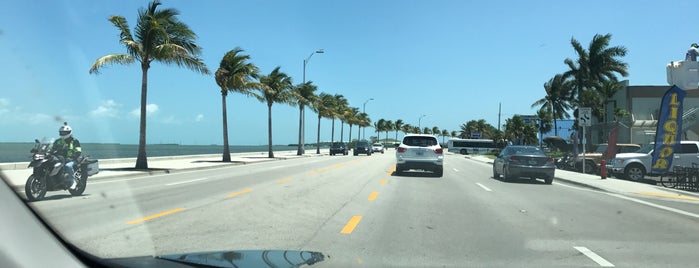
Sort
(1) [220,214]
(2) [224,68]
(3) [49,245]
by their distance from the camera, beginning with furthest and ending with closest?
(2) [224,68]
(1) [220,214]
(3) [49,245]

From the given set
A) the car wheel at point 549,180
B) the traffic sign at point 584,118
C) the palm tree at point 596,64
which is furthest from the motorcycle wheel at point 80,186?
the palm tree at point 596,64

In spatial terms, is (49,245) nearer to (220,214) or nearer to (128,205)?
(220,214)

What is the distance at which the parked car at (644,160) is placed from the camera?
21922 mm

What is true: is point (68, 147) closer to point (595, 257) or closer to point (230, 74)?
point (595, 257)

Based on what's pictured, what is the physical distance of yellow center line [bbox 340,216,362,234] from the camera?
8.47 metres

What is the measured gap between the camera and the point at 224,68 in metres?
35.9

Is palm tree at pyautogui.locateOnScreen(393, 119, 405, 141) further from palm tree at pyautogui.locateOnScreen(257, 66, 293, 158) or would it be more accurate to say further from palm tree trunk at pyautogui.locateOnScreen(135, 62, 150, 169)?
palm tree trunk at pyautogui.locateOnScreen(135, 62, 150, 169)

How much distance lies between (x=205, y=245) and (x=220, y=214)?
10.4ft

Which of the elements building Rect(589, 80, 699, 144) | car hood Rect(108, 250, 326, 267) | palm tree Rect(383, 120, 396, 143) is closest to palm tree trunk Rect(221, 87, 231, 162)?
car hood Rect(108, 250, 326, 267)

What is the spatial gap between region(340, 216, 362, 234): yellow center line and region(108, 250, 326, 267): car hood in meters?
2.39

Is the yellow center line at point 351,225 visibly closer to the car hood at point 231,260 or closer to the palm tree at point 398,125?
the car hood at point 231,260

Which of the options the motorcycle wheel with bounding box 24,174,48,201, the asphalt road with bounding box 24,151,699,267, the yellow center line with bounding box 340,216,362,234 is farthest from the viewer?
the motorcycle wheel with bounding box 24,174,48,201

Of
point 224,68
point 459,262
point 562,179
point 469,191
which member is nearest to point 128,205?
point 459,262

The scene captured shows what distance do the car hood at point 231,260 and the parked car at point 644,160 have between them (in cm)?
1989
